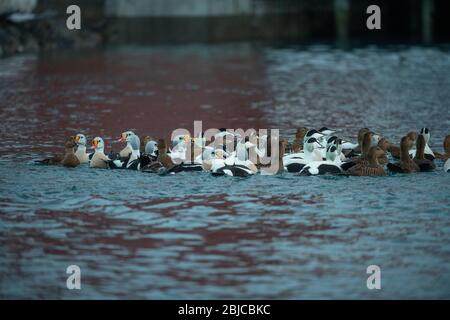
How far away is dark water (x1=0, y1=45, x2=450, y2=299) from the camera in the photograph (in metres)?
10.1

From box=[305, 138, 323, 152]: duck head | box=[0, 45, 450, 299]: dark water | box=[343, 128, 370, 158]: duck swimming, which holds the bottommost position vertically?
box=[0, 45, 450, 299]: dark water

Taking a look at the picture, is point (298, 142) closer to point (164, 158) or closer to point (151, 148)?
point (151, 148)

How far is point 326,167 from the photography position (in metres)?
14.4

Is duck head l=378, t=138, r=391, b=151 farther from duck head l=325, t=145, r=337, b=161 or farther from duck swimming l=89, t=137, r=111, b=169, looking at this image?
duck swimming l=89, t=137, r=111, b=169

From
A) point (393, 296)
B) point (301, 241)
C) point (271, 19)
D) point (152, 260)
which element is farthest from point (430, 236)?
point (271, 19)

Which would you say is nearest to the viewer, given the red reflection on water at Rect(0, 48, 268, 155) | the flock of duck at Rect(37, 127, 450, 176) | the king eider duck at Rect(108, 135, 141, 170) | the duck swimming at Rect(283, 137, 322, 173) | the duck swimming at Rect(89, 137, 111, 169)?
the flock of duck at Rect(37, 127, 450, 176)

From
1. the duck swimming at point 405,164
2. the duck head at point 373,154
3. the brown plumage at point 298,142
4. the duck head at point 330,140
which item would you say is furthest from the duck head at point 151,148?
the duck swimming at point 405,164

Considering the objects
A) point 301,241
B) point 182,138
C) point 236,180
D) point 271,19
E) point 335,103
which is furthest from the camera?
point 271,19

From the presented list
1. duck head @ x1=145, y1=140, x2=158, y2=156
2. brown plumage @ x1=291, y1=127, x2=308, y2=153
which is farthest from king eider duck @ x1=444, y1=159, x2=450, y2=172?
duck head @ x1=145, y1=140, x2=158, y2=156

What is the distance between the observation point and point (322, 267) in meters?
10.5

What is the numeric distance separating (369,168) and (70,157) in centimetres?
374

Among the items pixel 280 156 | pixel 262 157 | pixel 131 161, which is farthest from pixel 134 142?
pixel 280 156
